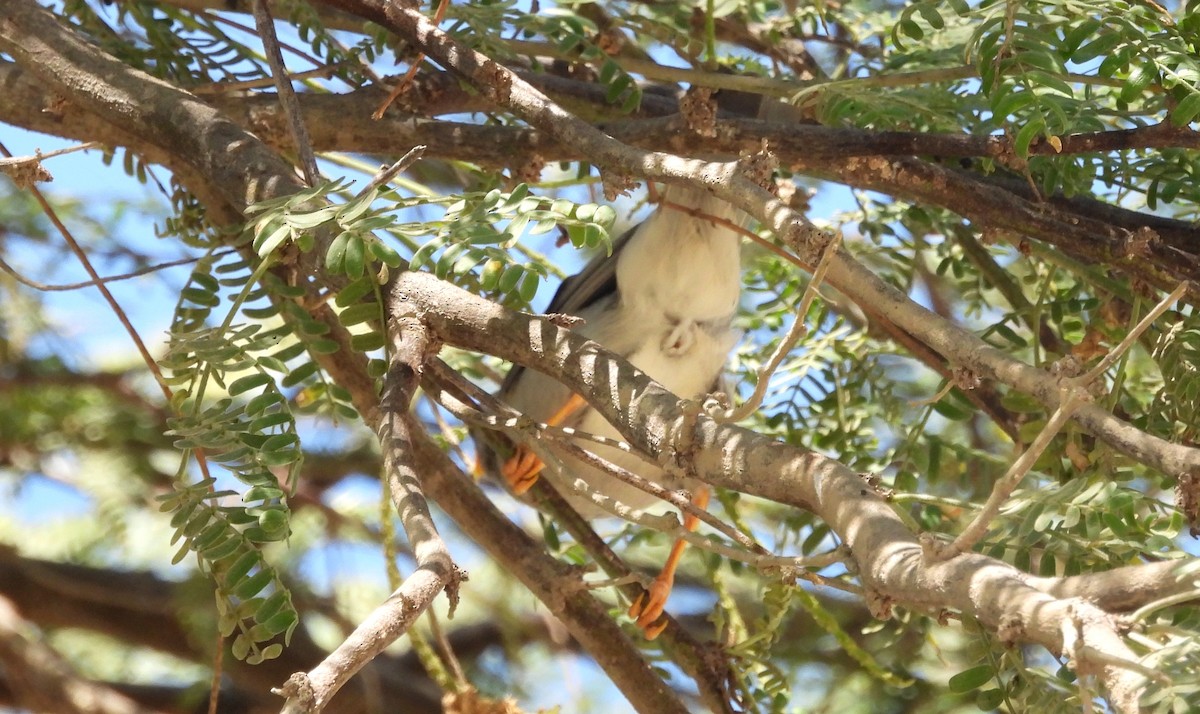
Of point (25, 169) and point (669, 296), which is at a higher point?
point (25, 169)

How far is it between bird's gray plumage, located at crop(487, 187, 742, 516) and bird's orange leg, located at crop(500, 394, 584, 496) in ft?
0.42

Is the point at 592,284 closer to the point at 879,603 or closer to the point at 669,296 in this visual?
the point at 669,296

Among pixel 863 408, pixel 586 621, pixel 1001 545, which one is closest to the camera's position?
pixel 1001 545

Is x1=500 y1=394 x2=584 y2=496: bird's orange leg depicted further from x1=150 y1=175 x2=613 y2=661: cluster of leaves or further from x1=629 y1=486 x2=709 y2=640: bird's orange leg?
x1=150 y1=175 x2=613 y2=661: cluster of leaves

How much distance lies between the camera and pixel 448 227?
1576mm

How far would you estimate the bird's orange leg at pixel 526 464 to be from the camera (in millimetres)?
2785

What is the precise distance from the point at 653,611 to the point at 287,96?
1.34 m

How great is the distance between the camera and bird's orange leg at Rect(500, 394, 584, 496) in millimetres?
2785

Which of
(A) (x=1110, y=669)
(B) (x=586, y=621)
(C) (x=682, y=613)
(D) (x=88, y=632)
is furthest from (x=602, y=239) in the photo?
(D) (x=88, y=632)

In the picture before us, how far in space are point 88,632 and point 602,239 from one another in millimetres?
3033

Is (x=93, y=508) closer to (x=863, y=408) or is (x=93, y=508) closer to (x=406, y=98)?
(x=406, y=98)

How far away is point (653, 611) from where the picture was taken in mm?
2605

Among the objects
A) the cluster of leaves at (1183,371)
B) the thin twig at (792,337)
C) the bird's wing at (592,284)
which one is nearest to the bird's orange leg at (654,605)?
the bird's wing at (592,284)

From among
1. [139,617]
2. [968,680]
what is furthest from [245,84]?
[139,617]
